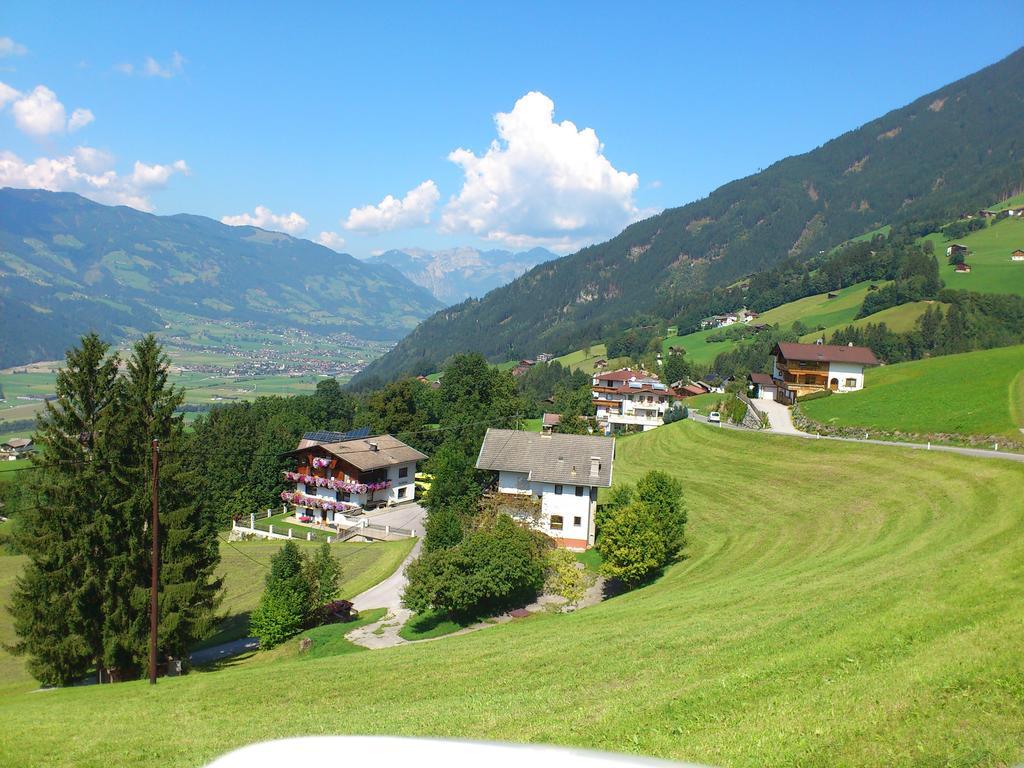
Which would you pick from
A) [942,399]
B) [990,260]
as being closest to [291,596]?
[942,399]

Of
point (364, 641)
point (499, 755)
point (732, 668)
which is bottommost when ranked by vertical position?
point (364, 641)

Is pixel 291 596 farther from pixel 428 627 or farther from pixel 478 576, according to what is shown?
pixel 478 576

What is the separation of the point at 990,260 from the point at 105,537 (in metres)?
184

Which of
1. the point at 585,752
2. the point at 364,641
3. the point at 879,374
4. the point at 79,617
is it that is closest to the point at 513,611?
the point at 364,641

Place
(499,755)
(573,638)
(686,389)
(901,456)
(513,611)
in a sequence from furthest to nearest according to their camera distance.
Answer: (686,389) < (901,456) < (513,611) < (573,638) < (499,755)

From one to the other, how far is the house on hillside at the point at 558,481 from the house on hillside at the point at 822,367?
131 feet

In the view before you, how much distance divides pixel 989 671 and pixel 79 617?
2834cm

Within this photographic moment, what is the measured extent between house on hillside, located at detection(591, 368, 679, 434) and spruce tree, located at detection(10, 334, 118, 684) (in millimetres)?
77101

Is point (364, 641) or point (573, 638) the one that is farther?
point (364, 641)

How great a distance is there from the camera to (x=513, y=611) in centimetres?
3131

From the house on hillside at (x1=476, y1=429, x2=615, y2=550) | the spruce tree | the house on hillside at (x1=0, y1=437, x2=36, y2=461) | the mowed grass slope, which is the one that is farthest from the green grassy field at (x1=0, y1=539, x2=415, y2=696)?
the house on hillside at (x1=0, y1=437, x2=36, y2=461)

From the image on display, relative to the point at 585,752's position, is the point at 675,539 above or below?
below

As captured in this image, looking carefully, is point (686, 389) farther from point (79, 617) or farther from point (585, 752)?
point (585, 752)

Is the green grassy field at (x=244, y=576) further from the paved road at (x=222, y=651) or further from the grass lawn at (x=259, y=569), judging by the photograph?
the paved road at (x=222, y=651)
